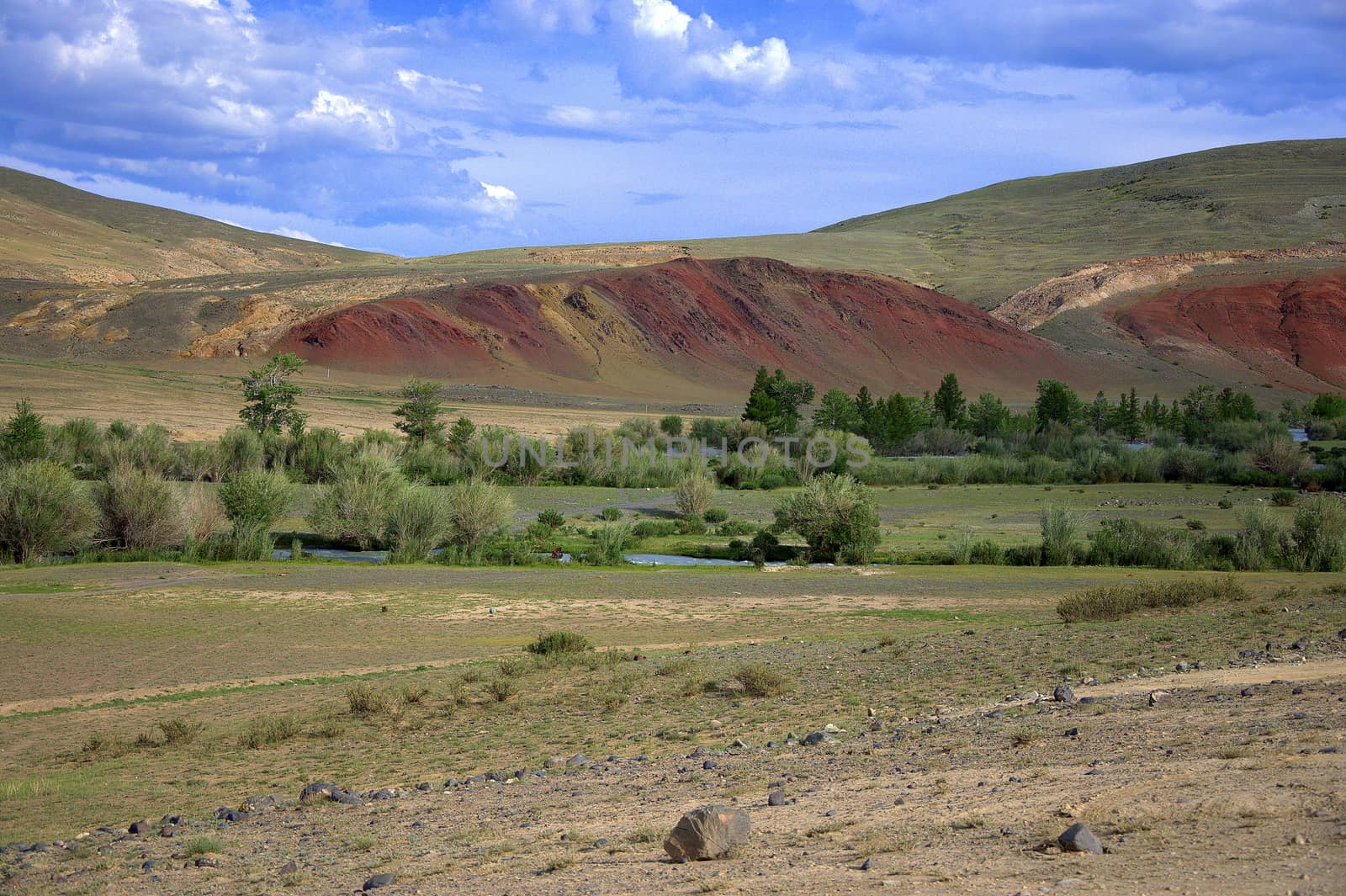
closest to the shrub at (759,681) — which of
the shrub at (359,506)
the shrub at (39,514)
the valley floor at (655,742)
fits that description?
the valley floor at (655,742)

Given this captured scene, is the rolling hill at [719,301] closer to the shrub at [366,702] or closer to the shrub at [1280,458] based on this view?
the shrub at [1280,458]

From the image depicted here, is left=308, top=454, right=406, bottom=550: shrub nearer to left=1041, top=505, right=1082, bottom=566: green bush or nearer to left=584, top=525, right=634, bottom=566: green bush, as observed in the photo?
left=584, top=525, right=634, bottom=566: green bush

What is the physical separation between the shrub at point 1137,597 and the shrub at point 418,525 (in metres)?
15.4

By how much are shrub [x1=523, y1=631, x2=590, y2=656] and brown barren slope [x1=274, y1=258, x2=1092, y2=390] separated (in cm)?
7191

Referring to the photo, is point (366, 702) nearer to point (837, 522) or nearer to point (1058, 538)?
point (837, 522)

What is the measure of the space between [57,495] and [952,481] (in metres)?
35.8

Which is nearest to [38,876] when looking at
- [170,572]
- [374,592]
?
[374,592]

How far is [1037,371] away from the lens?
106 m

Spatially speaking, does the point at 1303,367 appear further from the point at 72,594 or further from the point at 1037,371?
the point at 72,594

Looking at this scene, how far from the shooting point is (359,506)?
2952 cm

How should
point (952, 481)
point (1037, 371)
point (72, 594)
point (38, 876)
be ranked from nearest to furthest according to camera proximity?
point (38, 876) < point (72, 594) < point (952, 481) < point (1037, 371)

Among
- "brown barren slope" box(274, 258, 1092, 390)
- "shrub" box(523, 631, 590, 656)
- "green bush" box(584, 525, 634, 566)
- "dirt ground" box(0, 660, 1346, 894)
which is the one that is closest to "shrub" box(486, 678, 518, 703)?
"shrub" box(523, 631, 590, 656)

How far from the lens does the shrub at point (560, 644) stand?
52.5ft

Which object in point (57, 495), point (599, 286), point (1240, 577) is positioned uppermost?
point (599, 286)
